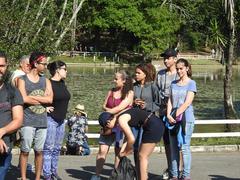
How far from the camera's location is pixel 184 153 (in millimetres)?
9086

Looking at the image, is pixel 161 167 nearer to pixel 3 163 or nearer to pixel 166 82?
pixel 166 82

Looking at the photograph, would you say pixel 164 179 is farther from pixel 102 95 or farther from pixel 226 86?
pixel 102 95

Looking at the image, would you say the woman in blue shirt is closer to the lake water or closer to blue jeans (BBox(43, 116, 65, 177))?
blue jeans (BBox(43, 116, 65, 177))

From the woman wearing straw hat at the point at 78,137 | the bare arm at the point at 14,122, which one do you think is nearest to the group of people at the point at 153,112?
the bare arm at the point at 14,122

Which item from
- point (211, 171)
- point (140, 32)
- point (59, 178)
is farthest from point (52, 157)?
point (140, 32)

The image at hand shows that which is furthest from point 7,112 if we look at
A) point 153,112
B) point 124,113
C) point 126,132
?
point 153,112

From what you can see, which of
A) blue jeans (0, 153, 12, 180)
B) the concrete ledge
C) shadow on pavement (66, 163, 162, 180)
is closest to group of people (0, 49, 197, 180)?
shadow on pavement (66, 163, 162, 180)

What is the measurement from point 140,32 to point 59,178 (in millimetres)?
68838

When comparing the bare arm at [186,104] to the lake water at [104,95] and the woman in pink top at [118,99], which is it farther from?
the lake water at [104,95]

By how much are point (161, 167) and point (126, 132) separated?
135 inches

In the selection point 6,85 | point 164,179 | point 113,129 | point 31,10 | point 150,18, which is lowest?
point 164,179

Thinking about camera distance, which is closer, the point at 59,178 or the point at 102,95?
the point at 59,178

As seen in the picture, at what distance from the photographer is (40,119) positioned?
8.12 m

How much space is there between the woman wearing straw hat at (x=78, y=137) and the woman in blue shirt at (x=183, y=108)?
12.3 ft
